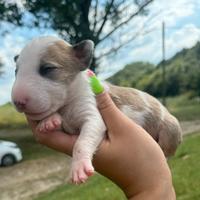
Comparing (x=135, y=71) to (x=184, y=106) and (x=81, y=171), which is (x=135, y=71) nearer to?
(x=184, y=106)

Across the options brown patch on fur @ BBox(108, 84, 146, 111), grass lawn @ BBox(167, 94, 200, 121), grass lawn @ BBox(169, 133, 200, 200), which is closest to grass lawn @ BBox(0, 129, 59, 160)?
grass lawn @ BBox(167, 94, 200, 121)

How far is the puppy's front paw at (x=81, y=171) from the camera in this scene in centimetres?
234

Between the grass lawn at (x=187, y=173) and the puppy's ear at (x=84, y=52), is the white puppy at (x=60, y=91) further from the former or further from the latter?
the grass lawn at (x=187, y=173)

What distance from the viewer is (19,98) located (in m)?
2.50

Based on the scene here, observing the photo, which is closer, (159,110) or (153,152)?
(153,152)

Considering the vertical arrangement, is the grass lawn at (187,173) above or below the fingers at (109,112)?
below

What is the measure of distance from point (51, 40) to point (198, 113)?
25.6 m

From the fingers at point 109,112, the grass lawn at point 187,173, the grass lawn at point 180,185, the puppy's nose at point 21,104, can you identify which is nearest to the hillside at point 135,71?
the grass lawn at point 187,173

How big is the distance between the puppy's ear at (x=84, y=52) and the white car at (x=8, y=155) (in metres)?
16.0

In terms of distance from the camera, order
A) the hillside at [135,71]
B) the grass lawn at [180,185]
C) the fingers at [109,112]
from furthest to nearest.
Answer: the hillside at [135,71] → the grass lawn at [180,185] → the fingers at [109,112]

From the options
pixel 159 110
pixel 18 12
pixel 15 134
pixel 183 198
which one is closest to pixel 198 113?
pixel 15 134

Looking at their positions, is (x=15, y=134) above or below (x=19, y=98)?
below

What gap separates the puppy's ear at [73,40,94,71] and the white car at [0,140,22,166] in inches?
629

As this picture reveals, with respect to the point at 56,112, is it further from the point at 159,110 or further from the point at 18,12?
the point at 18,12
